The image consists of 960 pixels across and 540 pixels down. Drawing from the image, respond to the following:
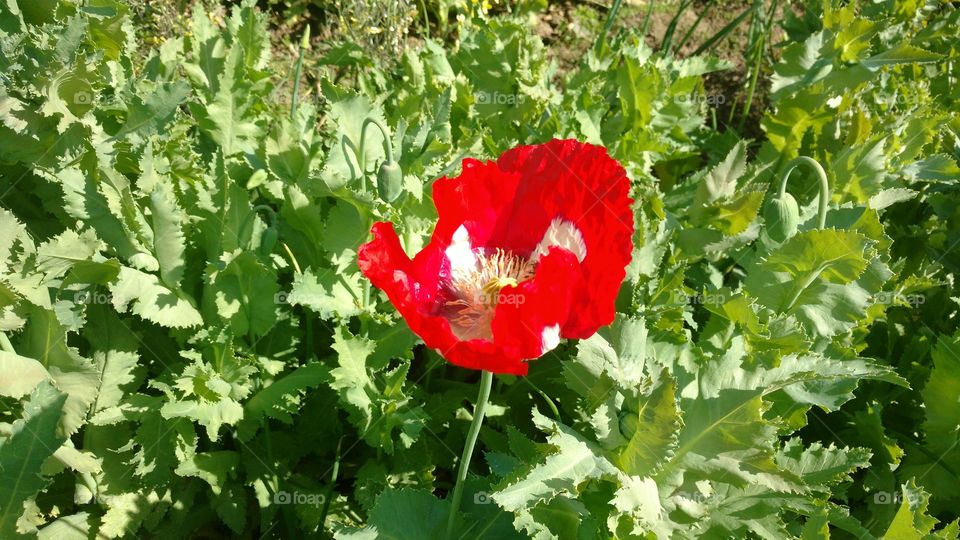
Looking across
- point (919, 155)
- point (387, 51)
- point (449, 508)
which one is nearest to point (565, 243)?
point (449, 508)

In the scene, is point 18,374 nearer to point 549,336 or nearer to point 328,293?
point 328,293

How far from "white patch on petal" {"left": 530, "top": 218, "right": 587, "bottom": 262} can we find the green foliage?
21cm

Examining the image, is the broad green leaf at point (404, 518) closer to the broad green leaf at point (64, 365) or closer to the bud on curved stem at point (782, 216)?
the broad green leaf at point (64, 365)

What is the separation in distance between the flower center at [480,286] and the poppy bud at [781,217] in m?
0.66

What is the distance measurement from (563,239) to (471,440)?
0.40 meters

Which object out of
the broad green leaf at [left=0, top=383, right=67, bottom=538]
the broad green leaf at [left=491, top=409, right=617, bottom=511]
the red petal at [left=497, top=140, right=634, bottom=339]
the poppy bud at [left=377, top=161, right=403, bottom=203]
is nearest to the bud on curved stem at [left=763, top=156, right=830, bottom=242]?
the red petal at [left=497, top=140, right=634, bottom=339]

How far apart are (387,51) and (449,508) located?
7.09 ft

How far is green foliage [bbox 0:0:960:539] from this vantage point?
158cm

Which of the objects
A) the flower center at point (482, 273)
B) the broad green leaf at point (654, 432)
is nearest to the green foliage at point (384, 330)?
the broad green leaf at point (654, 432)

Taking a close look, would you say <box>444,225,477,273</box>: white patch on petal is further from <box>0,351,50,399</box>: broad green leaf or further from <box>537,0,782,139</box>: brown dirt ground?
<box>537,0,782,139</box>: brown dirt ground

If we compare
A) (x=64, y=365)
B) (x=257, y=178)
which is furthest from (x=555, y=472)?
(x=257, y=178)

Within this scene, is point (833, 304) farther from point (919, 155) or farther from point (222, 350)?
point (222, 350)

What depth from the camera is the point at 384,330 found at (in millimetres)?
2082

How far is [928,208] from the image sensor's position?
280cm
